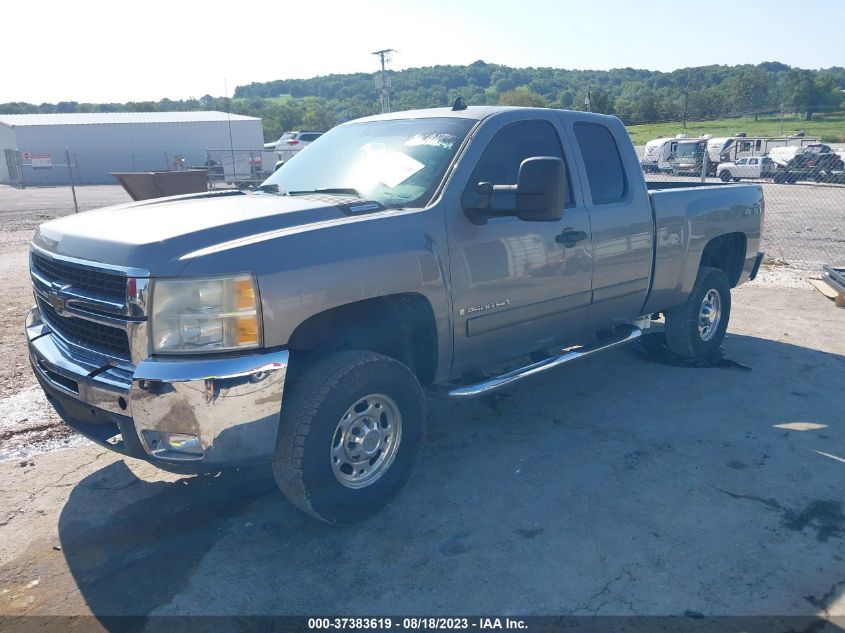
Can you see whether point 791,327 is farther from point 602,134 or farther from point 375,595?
point 375,595

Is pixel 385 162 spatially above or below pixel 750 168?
above

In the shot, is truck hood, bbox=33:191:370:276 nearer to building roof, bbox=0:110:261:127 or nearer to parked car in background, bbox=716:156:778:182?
parked car in background, bbox=716:156:778:182

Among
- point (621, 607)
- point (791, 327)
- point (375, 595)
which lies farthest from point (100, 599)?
point (791, 327)

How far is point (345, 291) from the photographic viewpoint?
337 cm

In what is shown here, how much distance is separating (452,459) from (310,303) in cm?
169

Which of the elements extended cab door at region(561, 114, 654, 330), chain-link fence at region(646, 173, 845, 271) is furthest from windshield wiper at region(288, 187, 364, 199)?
chain-link fence at region(646, 173, 845, 271)

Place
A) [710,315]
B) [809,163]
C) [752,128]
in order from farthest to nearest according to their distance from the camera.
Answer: [752,128], [809,163], [710,315]

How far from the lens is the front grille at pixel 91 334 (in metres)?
3.20

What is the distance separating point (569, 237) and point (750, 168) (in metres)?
28.9

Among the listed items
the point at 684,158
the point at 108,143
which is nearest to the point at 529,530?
the point at 684,158

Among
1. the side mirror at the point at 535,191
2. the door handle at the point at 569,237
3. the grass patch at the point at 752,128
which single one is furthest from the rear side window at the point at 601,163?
the grass patch at the point at 752,128

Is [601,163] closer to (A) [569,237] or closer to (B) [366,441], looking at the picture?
(A) [569,237]

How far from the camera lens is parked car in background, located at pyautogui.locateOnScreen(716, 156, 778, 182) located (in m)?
29.5

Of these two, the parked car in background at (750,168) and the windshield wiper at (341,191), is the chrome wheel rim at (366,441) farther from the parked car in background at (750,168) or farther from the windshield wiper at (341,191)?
the parked car in background at (750,168)
